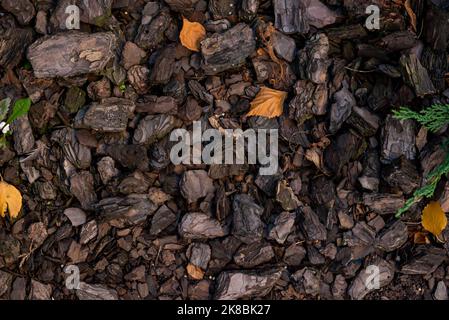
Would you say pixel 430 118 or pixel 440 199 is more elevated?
pixel 430 118

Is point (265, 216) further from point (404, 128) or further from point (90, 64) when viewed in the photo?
point (90, 64)

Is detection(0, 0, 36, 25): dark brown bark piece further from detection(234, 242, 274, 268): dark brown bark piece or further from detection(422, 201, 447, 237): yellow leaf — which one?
detection(422, 201, 447, 237): yellow leaf

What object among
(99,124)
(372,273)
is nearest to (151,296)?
(99,124)

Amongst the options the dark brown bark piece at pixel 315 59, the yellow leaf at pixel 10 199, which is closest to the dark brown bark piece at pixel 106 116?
the yellow leaf at pixel 10 199

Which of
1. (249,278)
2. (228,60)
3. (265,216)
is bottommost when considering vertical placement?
(249,278)

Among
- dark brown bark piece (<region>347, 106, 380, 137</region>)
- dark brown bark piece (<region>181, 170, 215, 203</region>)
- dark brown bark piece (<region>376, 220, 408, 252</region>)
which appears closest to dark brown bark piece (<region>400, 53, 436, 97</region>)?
dark brown bark piece (<region>347, 106, 380, 137</region>)

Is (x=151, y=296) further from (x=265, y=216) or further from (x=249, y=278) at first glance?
(x=265, y=216)

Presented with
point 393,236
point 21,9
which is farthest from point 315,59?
point 21,9
